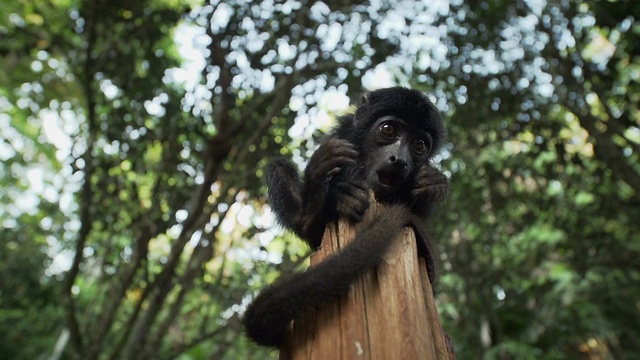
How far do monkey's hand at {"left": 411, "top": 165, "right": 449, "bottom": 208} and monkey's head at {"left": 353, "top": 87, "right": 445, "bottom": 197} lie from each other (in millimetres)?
67

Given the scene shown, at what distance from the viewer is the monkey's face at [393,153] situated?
3115mm

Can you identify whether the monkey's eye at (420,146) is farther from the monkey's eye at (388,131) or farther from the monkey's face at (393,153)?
the monkey's eye at (388,131)

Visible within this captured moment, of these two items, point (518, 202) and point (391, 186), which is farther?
point (518, 202)

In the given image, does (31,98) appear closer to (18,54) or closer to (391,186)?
(18,54)

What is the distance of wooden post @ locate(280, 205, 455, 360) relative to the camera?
6.47ft

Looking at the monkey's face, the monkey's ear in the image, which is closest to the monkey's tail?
the monkey's face

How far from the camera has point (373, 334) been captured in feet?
6.63

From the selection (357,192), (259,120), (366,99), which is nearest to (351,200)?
(357,192)

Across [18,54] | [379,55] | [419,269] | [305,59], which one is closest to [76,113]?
[18,54]

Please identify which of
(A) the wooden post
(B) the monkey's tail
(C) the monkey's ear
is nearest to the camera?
(A) the wooden post

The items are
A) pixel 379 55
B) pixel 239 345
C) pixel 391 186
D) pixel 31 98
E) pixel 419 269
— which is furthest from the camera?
pixel 239 345

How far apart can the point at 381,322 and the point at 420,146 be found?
1627 millimetres

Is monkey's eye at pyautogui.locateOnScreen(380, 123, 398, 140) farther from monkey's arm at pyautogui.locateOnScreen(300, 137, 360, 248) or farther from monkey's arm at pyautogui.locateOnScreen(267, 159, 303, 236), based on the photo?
monkey's arm at pyautogui.locateOnScreen(267, 159, 303, 236)

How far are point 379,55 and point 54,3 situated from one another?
15.6ft
